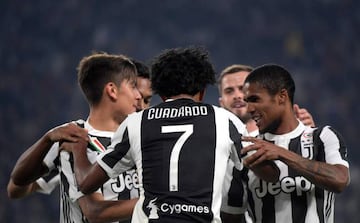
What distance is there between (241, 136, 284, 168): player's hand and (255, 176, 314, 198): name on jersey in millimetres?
509

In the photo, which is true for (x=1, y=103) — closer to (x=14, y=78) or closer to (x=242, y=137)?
(x=14, y=78)

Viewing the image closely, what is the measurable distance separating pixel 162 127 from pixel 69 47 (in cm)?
737

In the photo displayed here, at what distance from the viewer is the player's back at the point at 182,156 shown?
3.58 m

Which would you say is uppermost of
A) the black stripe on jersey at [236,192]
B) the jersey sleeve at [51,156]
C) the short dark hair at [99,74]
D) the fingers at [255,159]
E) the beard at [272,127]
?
the short dark hair at [99,74]

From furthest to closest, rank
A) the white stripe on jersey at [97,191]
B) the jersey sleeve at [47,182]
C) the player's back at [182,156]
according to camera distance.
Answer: the jersey sleeve at [47,182]
the white stripe on jersey at [97,191]
the player's back at [182,156]

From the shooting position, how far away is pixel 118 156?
3.72 meters

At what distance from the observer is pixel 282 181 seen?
13.8 feet

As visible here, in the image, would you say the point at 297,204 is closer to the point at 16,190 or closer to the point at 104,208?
the point at 104,208

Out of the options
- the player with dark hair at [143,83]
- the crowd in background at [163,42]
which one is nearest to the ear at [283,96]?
the player with dark hair at [143,83]

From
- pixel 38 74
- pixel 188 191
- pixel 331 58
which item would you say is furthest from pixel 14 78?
pixel 188 191

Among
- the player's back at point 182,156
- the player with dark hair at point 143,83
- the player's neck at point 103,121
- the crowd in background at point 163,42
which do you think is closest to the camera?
the player's back at point 182,156

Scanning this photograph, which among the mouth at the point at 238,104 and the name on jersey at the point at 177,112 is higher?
the mouth at the point at 238,104

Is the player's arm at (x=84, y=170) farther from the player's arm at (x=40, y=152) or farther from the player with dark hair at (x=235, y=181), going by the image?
the player with dark hair at (x=235, y=181)

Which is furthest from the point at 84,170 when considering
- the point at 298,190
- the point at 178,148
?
the point at 298,190
